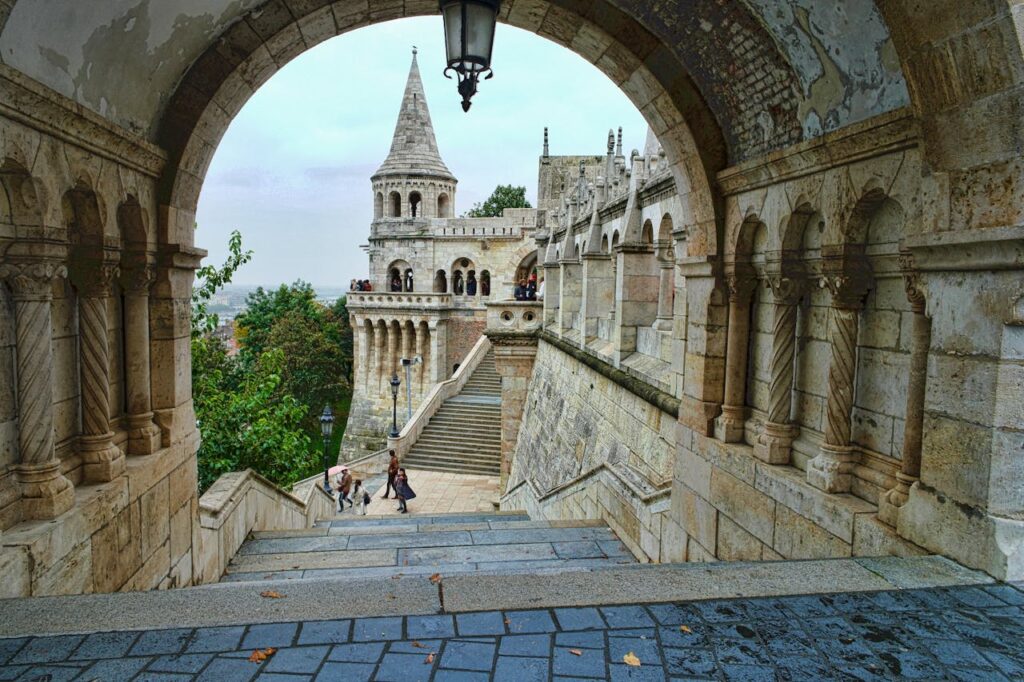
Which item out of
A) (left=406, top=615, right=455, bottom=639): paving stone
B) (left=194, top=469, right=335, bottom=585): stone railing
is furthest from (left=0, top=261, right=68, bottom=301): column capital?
(left=194, top=469, right=335, bottom=585): stone railing

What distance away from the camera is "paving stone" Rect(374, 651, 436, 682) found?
2201 millimetres

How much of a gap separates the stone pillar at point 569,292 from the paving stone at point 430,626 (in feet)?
39.3

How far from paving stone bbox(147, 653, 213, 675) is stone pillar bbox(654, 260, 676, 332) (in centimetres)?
734

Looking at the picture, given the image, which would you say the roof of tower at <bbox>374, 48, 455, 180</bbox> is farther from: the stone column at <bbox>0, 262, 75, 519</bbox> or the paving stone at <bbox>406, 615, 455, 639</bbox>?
the paving stone at <bbox>406, 615, 455, 639</bbox>

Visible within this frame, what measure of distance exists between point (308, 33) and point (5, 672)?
4.35 m

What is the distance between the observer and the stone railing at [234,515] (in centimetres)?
554

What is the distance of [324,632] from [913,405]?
10.4 feet

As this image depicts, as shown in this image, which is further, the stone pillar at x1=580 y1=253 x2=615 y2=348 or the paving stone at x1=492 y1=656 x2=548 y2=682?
the stone pillar at x1=580 y1=253 x2=615 y2=348

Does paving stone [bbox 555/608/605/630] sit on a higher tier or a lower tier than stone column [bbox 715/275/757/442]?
lower

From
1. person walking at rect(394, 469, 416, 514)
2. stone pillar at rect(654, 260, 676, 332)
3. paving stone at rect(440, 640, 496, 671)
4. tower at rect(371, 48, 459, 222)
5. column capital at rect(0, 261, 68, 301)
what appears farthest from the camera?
tower at rect(371, 48, 459, 222)

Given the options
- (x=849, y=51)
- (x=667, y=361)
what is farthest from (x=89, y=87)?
(x=667, y=361)

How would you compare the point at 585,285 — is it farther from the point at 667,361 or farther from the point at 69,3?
the point at 69,3

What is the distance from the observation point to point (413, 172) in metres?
36.9

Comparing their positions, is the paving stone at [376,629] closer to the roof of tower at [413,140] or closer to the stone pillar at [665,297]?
the stone pillar at [665,297]
